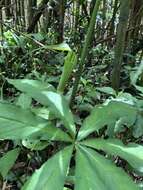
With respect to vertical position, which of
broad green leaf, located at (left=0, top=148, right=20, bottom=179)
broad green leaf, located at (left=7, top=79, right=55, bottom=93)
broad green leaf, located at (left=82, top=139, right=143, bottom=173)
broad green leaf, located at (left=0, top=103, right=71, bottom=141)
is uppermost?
broad green leaf, located at (left=7, top=79, right=55, bottom=93)

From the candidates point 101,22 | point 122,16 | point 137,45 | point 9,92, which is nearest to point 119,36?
point 122,16

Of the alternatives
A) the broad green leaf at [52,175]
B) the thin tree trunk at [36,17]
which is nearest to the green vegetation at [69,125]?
the broad green leaf at [52,175]

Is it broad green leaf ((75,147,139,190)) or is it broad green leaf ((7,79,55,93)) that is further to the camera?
broad green leaf ((7,79,55,93))

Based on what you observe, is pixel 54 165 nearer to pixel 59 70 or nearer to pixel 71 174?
pixel 71 174

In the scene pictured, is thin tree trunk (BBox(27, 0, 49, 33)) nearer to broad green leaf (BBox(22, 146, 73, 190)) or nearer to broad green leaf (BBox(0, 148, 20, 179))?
broad green leaf (BBox(0, 148, 20, 179))

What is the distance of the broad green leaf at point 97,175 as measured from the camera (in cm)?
64

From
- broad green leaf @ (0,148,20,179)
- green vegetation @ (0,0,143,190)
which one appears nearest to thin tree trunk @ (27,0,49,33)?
green vegetation @ (0,0,143,190)

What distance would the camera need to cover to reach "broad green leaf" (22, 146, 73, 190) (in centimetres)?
64

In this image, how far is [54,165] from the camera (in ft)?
2.20

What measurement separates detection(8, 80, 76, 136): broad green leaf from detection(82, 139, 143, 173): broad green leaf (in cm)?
6

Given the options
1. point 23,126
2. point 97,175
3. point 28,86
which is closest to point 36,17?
point 28,86

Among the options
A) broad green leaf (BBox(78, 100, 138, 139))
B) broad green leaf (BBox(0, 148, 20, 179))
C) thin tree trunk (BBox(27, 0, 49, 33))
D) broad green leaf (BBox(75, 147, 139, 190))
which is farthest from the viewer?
thin tree trunk (BBox(27, 0, 49, 33))

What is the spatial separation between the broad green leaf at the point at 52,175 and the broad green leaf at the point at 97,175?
2 cm

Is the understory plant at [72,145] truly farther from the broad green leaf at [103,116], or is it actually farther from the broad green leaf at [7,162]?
the broad green leaf at [7,162]
